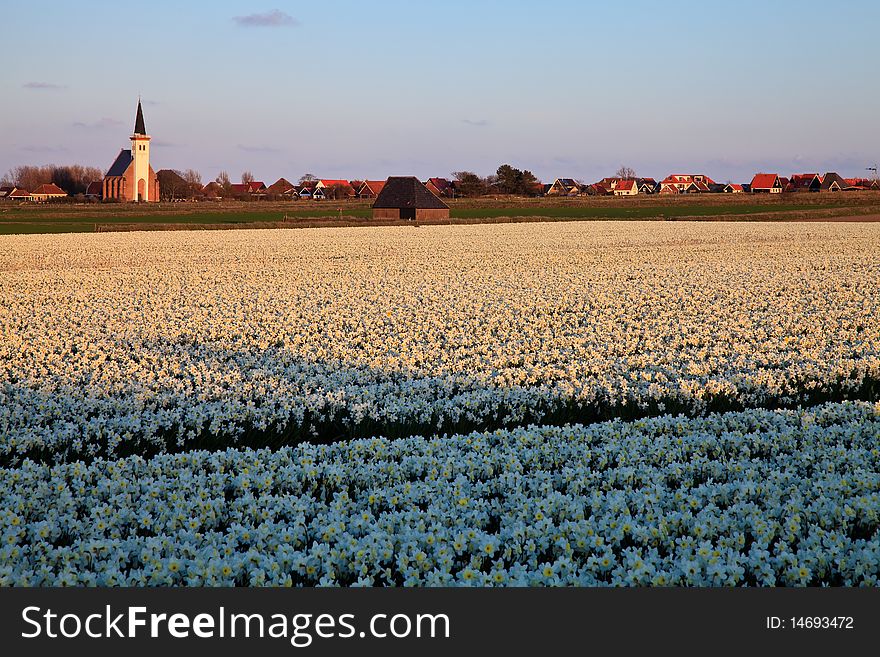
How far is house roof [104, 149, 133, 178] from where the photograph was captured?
517 feet

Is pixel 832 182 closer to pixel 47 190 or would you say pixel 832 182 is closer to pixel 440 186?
pixel 440 186

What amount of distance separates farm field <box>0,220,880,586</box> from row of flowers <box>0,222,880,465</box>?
0.07 metres

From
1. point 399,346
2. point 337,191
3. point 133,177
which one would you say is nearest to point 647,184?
point 337,191

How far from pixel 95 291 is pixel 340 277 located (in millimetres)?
7659

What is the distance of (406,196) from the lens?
80.7 m

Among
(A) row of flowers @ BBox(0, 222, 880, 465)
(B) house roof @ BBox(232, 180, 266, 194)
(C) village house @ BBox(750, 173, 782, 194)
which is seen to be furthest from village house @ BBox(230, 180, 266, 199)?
(A) row of flowers @ BBox(0, 222, 880, 465)

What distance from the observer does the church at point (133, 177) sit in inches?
6033

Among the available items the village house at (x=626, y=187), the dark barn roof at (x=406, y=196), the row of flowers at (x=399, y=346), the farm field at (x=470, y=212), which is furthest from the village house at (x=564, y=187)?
the row of flowers at (x=399, y=346)

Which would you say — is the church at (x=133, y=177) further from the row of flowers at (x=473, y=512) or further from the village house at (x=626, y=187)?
the row of flowers at (x=473, y=512)

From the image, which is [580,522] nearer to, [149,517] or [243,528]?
[243,528]

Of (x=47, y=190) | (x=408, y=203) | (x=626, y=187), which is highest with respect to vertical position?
(x=626, y=187)

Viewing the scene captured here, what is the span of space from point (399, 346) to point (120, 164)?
521 ft

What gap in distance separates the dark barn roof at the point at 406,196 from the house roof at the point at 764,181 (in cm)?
11149

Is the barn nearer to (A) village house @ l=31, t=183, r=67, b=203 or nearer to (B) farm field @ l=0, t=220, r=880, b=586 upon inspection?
(B) farm field @ l=0, t=220, r=880, b=586
